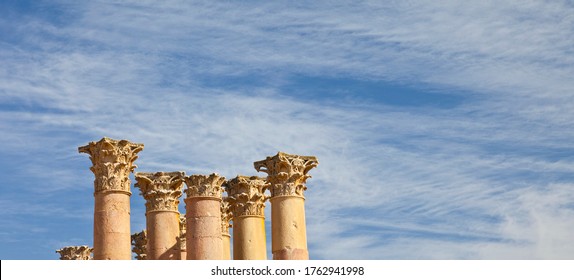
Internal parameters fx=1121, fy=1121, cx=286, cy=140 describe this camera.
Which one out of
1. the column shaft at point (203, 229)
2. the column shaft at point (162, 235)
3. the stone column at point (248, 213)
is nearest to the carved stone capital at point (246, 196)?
the stone column at point (248, 213)

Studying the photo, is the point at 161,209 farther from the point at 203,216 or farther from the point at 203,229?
the point at 203,229

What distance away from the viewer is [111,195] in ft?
136

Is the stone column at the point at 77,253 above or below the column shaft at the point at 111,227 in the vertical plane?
above

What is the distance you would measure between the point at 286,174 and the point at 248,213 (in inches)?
183

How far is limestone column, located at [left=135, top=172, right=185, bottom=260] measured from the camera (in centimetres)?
4678

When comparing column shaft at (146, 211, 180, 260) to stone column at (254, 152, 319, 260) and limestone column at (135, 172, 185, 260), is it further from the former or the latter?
stone column at (254, 152, 319, 260)

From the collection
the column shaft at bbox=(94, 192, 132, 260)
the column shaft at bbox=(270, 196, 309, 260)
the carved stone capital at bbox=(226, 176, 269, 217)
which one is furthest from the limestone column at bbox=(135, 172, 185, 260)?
the column shaft at bbox=(94, 192, 132, 260)

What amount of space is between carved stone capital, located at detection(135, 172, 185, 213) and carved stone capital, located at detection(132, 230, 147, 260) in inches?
414

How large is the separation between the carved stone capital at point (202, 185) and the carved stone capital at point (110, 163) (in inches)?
175

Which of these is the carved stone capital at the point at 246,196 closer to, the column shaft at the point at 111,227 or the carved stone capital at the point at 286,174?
the carved stone capital at the point at 286,174

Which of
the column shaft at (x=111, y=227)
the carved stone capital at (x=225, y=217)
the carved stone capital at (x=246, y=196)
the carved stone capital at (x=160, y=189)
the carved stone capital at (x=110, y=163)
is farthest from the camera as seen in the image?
the carved stone capital at (x=225, y=217)

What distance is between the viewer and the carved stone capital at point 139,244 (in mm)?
57531

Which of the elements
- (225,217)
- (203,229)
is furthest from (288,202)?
(225,217)

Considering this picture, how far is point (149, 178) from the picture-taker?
4725cm
